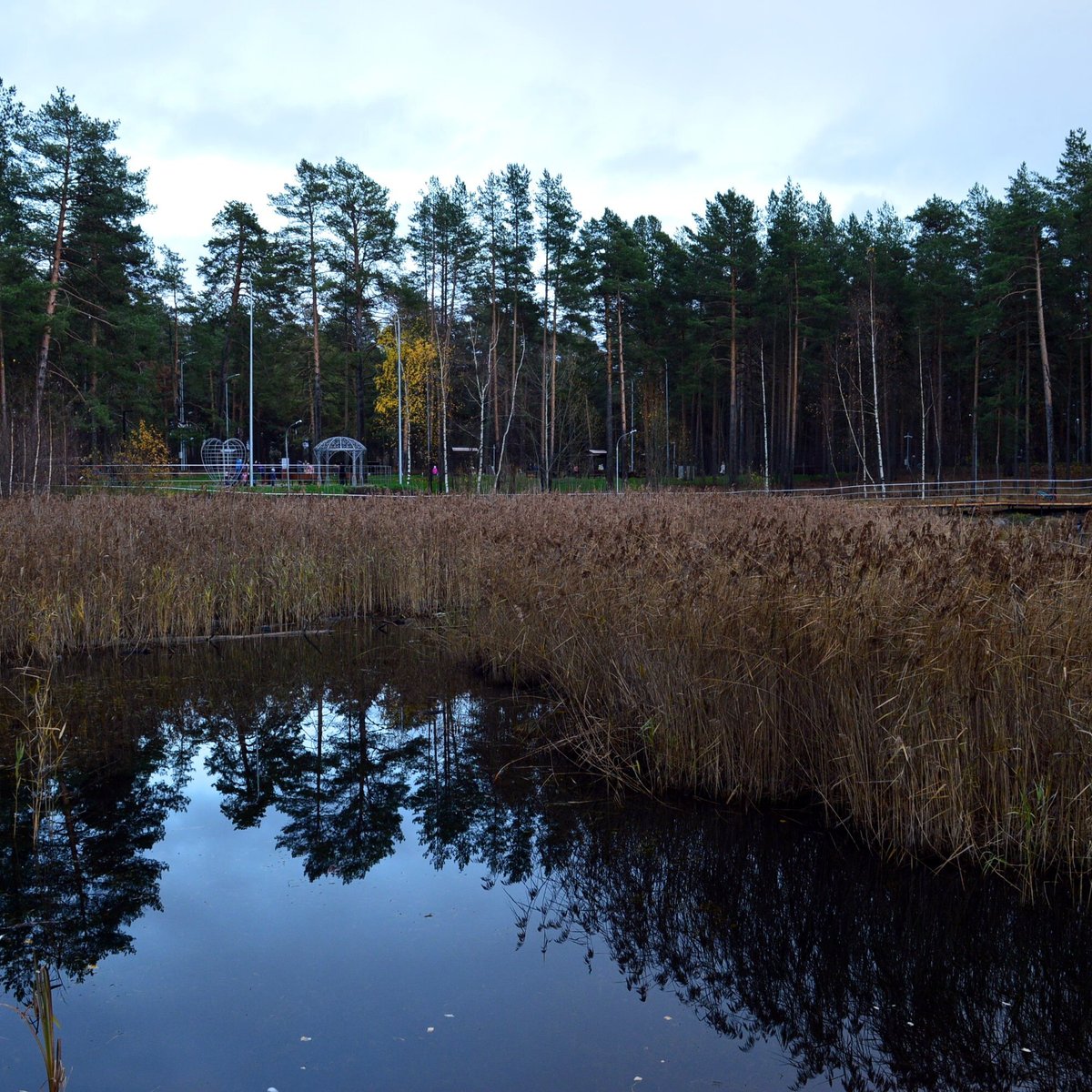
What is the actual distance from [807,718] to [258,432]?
190 ft

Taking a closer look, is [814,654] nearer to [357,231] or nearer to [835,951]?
[835,951]

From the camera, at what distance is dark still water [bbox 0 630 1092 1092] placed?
2.87 meters

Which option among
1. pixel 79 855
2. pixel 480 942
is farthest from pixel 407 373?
pixel 480 942

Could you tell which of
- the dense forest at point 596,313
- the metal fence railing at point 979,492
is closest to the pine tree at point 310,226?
the dense forest at point 596,313

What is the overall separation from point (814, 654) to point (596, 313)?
41456 millimetres

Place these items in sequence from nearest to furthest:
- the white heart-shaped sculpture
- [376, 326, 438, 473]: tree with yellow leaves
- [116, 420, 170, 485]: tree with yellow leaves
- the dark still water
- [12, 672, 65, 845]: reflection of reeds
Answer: the dark still water, [12, 672, 65, 845]: reflection of reeds, [116, 420, 170, 485]: tree with yellow leaves, the white heart-shaped sculpture, [376, 326, 438, 473]: tree with yellow leaves

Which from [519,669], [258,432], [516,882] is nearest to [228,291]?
[258,432]

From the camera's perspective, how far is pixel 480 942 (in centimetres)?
367

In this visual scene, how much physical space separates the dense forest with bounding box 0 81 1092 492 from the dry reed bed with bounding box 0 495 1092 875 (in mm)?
23282

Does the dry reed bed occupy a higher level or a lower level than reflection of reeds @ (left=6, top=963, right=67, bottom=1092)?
higher

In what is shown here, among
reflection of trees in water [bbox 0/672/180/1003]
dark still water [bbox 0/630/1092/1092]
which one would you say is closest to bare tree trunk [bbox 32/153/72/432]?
reflection of trees in water [bbox 0/672/180/1003]

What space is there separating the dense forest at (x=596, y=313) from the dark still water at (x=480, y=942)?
1045 inches

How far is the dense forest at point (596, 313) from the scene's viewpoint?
102 ft

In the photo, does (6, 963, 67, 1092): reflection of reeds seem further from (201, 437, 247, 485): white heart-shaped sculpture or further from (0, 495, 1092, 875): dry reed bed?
(201, 437, 247, 485): white heart-shaped sculpture
